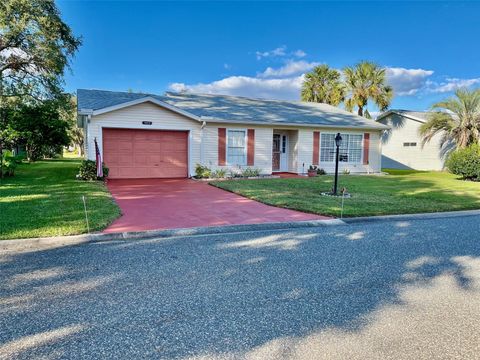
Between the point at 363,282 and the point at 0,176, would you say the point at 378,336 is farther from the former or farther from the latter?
the point at 0,176

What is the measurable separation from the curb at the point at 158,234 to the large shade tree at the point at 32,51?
12.4 m

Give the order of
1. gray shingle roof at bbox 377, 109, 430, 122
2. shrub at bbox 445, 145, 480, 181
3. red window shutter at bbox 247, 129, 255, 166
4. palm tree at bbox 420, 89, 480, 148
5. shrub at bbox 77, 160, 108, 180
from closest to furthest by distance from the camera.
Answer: shrub at bbox 77, 160, 108, 180 → red window shutter at bbox 247, 129, 255, 166 → shrub at bbox 445, 145, 480, 181 → palm tree at bbox 420, 89, 480, 148 → gray shingle roof at bbox 377, 109, 430, 122

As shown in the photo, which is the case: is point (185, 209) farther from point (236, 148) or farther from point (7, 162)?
point (7, 162)

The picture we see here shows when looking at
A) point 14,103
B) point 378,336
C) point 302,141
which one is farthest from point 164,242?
point 14,103

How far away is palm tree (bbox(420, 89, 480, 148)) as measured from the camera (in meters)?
21.0

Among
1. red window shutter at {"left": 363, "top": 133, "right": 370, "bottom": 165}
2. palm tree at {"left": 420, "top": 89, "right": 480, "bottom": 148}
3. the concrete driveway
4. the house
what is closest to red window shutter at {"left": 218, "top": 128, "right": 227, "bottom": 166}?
the house

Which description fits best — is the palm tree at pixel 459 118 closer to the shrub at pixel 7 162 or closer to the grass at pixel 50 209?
the grass at pixel 50 209

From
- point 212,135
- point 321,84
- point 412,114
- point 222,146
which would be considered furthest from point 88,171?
point 321,84

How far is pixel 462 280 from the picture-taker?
4.42 m

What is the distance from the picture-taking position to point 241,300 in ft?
12.1

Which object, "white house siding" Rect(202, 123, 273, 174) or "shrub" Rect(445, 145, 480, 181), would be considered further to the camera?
"shrub" Rect(445, 145, 480, 181)

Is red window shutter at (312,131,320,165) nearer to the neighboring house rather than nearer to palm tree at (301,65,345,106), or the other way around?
the neighboring house

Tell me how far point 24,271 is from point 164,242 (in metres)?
2.11

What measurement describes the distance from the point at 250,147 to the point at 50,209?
10.9 meters
